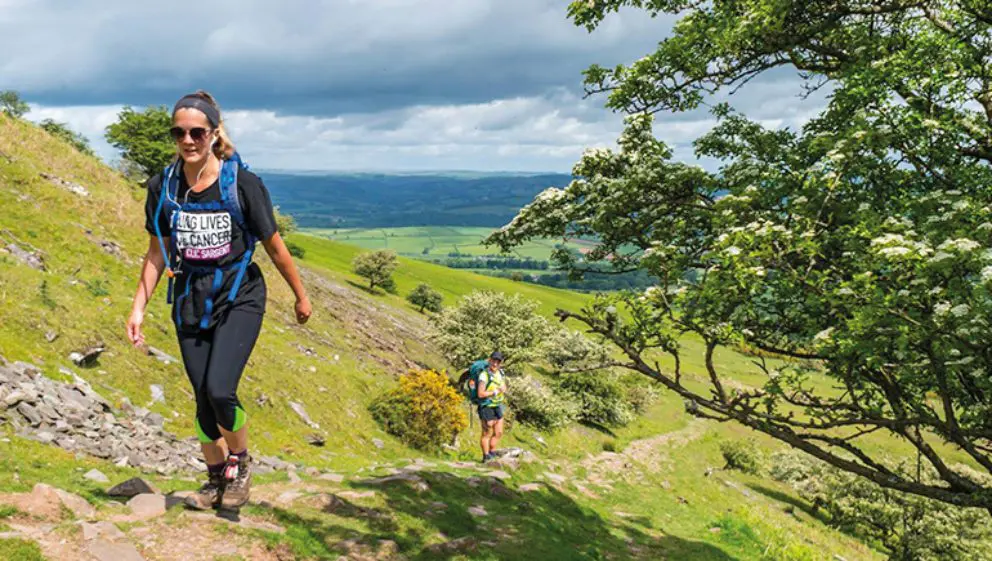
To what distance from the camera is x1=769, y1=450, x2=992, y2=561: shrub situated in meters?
23.2

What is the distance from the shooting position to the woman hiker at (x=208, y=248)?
218 inches

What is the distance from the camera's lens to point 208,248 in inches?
220

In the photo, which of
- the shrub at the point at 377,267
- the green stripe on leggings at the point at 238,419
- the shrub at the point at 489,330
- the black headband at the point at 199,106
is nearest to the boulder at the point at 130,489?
the green stripe on leggings at the point at 238,419

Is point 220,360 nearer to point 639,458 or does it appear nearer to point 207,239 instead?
point 207,239

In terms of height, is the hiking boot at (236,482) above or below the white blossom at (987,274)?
below

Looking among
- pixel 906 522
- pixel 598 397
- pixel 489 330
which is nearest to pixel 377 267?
pixel 489 330

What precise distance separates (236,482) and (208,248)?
2931 millimetres

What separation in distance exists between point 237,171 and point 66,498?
14.7 ft

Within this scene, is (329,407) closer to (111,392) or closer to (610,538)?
(111,392)

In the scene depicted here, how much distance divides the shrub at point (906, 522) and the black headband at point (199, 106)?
2659 centimetres

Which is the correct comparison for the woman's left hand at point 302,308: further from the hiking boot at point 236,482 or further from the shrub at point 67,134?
the shrub at point 67,134

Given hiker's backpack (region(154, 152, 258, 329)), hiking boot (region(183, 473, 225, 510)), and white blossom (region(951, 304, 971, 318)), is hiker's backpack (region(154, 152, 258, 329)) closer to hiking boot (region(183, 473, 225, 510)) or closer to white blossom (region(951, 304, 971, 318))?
hiking boot (region(183, 473, 225, 510))

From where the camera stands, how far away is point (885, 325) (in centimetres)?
647

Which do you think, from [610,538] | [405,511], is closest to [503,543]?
[405,511]
